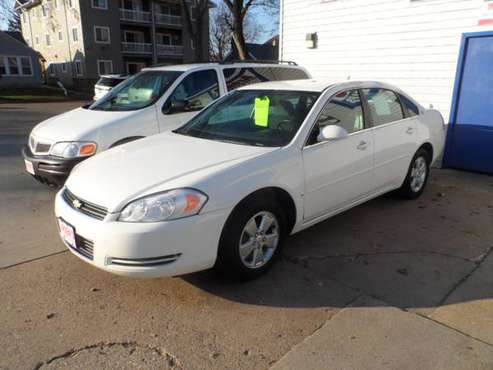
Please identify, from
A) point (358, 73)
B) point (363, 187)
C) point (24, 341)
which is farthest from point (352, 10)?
point (24, 341)

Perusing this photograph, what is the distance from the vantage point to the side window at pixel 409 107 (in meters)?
5.00

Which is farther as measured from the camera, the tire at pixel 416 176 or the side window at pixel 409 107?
the tire at pixel 416 176

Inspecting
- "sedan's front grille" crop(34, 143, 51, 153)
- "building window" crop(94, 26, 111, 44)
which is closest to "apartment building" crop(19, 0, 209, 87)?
"building window" crop(94, 26, 111, 44)

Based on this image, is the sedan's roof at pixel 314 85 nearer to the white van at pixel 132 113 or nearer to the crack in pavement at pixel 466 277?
the white van at pixel 132 113

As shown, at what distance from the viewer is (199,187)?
2.86 meters

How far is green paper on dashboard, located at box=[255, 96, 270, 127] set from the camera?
3906 mm

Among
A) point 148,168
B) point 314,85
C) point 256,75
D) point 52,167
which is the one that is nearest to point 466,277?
point 314,85

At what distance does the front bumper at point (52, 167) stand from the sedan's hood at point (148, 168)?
1255 millimetres

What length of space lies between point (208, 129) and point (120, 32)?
36918mm

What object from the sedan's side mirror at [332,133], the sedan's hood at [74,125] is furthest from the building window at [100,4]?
the sedan's side mirror at [332,133]

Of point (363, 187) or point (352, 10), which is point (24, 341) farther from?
point (352, 10)

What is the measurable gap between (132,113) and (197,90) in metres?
1.16

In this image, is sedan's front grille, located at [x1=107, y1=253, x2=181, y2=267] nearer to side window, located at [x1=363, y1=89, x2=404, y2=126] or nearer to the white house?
side window, located at [x1=363, y1=89, x2=404, y2=126]

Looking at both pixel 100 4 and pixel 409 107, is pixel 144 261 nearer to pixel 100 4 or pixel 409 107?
pixel 409 107
